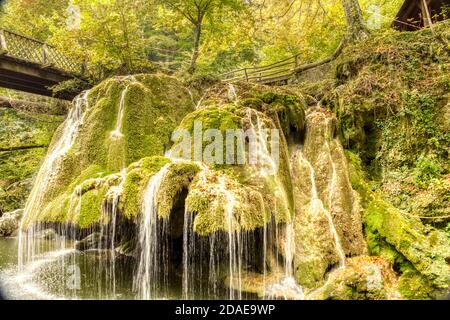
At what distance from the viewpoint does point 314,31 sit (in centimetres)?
1764

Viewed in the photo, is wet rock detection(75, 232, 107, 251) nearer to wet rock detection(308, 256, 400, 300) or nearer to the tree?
wet rock detection(308, 256, 400, 300)

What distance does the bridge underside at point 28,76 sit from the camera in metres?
13.6

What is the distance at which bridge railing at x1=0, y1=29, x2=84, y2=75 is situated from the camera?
13.3 metres

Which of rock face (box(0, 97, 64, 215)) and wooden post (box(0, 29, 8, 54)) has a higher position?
wooden post (box(0, 29, 8, 54))

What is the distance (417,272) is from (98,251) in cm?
885

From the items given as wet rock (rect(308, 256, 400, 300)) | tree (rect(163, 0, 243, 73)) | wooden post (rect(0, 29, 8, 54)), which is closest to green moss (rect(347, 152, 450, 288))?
wet rock (rect(308, 256, 400, 300))

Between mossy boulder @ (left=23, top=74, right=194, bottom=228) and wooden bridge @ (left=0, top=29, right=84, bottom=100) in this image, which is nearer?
mossy boulder @ (left=23, top=74, right=194, bottom=228)

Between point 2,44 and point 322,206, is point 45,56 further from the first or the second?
point 322,206

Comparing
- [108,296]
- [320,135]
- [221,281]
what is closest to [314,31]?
[320,135]

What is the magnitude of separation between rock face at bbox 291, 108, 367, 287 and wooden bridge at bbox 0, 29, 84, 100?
494 inches

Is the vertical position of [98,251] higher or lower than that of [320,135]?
lower

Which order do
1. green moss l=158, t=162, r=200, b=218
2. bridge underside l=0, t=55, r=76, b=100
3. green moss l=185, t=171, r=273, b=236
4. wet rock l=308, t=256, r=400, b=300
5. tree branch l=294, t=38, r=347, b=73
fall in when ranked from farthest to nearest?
Result: tree branch l=294, t=38, r=347, b=73 < bridge underside l=0, t=55, r=76, b=100 < wet rock l=308, t=256, r=400, b=300 < green moss l=158, t=162, r=200, b=218 < green moss l=185, t=171, r=273, b=236

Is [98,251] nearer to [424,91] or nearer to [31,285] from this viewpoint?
[31,285]

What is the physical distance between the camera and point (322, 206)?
319 inches
